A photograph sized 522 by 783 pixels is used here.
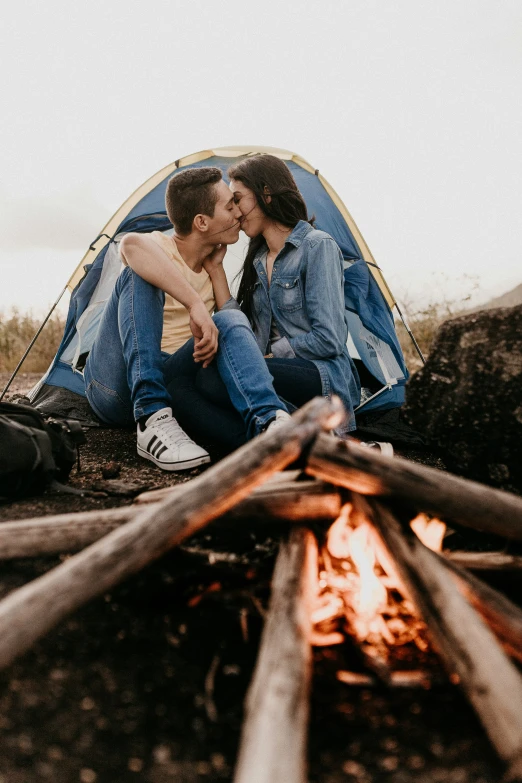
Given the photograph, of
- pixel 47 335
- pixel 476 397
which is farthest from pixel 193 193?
pixel 47 335

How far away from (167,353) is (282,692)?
8.87 ft

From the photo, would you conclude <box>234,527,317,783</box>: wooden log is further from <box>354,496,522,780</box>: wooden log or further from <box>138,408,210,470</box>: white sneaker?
<box>138,408,210,470</box>: white sneaker

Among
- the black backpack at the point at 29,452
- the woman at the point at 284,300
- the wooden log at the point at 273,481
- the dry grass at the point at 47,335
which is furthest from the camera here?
the dry grass at the point at 47,335

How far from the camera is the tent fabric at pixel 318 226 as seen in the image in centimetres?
410

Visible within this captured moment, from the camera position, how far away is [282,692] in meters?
1.01

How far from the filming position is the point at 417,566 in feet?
4.33

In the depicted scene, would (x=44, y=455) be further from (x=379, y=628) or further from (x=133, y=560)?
(x=379, y=628)

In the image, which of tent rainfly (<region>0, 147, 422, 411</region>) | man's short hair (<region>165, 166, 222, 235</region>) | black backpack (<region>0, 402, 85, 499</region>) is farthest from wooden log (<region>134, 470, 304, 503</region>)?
tent rainfly (<region>0, 147, 422, 411</region>)

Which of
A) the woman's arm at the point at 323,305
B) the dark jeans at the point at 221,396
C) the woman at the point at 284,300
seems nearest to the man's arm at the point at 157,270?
the dark jeans at the point at 221,396

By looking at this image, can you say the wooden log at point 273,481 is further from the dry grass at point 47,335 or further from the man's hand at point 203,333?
the dry grass at point 47,335

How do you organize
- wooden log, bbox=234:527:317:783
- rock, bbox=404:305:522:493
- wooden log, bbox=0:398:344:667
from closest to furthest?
wooden log, bbox=234:527:317:783 → wooden log, bbox=0:398:344:667 → rock, bbox=404:305:522:493

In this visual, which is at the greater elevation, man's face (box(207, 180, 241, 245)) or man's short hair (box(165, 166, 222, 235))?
man's short hair (box(165, 166, 222, 235))

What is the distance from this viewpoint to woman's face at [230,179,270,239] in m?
3.43

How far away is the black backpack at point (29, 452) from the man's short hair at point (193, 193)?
1.53 metres
